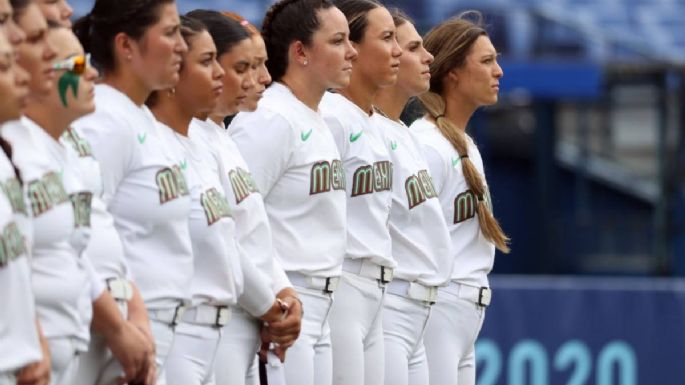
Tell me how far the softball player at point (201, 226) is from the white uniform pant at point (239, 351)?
148 mm

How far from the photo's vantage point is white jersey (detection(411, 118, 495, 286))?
627 cm

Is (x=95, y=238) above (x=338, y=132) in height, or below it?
below

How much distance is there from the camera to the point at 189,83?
15.3ft

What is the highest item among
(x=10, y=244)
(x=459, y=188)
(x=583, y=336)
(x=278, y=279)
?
(x=10, y=244)

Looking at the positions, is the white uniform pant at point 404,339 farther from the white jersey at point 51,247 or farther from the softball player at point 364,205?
the white jersey at point 51,247

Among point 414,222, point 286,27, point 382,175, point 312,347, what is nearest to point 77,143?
point 312,347

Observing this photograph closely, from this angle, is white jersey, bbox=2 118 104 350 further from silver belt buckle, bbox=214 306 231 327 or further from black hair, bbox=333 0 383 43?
black hair, bbox=333 0 383 43

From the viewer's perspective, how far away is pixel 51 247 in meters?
→ 3.71

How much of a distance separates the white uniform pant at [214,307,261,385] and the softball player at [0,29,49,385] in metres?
1.33

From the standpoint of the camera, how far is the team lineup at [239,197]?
372 centimetres

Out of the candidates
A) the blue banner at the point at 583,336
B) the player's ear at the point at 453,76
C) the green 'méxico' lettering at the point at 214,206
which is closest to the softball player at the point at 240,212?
Answer: the green 'méxico' lettering at the point at 214,206

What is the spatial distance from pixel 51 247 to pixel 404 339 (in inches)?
96.4

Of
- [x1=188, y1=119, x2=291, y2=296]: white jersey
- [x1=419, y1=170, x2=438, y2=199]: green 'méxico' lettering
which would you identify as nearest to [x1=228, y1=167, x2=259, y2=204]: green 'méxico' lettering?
[x1=188, y1=119, x2=291, y2=296]: white jersey

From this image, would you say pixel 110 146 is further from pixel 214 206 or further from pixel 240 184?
pixel 240 184
